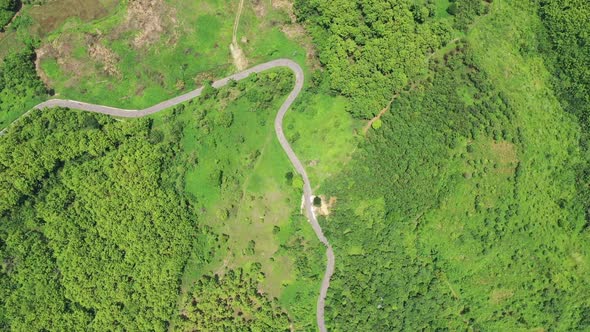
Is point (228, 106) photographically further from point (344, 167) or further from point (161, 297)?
point (161, 297)

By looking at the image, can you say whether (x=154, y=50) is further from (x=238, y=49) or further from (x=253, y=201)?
(x=253, y=201)

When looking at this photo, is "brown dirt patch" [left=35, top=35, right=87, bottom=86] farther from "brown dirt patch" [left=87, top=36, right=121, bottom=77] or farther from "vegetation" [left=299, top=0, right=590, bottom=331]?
"vegetation" [left=299, top=0, right=590, bottom=331]

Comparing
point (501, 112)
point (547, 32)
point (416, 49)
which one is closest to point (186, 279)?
point (416, 49)

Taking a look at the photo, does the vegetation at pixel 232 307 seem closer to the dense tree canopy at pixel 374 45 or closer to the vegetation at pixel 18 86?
the dense tree canopy at pixel 374 45

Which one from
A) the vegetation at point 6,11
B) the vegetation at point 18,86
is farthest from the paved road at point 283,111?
the vegetation at point 6,11

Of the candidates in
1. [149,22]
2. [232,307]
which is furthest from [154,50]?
[232,307]

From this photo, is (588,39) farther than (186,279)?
Yes

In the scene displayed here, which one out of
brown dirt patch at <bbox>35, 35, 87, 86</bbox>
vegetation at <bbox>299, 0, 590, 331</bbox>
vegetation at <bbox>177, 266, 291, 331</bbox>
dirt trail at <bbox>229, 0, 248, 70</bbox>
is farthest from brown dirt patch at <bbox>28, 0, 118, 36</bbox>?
vegetation at <bbox>177, 266, 291, 331</bbox>
